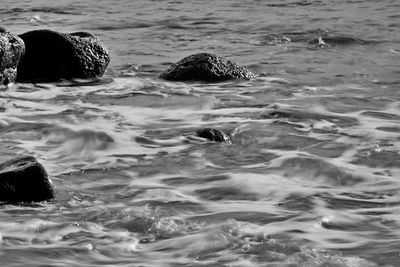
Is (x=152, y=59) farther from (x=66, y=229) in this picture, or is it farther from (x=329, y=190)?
(x=66, y=229)

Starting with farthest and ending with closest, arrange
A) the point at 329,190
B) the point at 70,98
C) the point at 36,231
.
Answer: the point at 70,98, the point at 329,190, the point at 36,231

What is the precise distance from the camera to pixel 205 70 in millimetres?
9438

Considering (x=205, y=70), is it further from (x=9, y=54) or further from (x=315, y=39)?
(x=315, y=39)

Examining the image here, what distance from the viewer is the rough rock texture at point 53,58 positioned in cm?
943

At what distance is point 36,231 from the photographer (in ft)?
15.4

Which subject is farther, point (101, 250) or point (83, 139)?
point (83, 139)

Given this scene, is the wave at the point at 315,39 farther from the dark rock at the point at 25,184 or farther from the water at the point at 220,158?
the dark rock at the point at 25,184

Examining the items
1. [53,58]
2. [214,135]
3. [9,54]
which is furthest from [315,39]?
[214,135]

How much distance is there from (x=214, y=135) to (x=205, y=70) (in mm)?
2720

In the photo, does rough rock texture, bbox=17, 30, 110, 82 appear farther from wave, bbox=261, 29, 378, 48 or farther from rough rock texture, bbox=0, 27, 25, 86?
wave, bbox=261, 29, 378, 48

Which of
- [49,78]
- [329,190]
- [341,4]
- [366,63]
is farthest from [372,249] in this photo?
[341,4]

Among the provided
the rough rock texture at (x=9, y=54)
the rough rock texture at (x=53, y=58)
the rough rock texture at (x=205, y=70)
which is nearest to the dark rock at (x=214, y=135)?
the rough rock texture at (x=205, y=70)

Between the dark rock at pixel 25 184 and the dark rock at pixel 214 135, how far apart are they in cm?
188

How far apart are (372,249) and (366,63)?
642 centimetres
